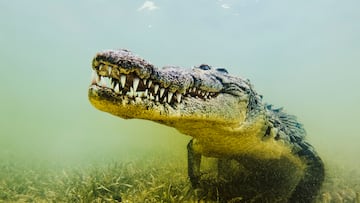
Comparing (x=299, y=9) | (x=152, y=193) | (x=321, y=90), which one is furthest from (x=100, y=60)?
(x=321, y=90)

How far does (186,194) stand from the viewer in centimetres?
422

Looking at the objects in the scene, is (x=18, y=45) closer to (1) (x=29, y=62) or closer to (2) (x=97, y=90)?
(1) (x=29, y=62)

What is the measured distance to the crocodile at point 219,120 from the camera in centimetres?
250

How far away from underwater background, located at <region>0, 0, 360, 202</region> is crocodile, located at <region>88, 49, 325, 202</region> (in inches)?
153

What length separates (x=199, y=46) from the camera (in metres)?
47.8

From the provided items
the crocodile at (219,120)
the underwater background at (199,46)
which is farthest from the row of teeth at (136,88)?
the underwater background at (199,46)

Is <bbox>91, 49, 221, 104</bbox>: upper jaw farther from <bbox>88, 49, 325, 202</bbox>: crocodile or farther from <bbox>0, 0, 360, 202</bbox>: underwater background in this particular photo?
<bbox>0, 0, 360, 202</bbox>: underwater background

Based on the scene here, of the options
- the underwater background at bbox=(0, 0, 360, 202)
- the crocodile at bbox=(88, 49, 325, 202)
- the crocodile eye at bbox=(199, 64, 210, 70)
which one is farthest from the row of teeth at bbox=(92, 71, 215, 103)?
the underwater background at bbox=(0, 0, 360, 202)

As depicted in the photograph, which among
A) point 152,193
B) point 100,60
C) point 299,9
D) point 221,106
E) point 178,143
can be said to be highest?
point 299,9

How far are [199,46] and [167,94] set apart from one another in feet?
150

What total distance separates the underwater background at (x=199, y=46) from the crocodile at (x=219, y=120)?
390 centimetres

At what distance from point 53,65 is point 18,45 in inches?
516

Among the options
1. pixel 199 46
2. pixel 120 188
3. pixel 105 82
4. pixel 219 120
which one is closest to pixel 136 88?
pixel 105 82

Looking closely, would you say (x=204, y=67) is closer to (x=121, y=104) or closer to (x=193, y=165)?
(x=121, y=104)
